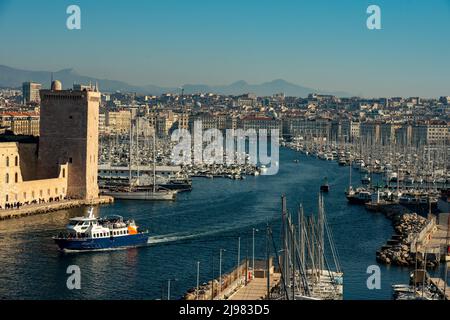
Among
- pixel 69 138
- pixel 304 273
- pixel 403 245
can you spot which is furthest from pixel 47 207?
pixel 304 273

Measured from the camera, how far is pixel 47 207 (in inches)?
530

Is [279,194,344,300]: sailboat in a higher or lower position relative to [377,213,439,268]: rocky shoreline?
higher

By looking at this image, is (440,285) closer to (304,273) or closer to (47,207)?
(304,273)

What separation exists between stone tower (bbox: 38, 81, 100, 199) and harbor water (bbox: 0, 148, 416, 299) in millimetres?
705

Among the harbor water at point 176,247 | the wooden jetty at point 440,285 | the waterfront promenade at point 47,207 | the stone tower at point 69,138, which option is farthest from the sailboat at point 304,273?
the stone tower at point 69,138

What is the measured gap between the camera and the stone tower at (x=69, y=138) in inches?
575

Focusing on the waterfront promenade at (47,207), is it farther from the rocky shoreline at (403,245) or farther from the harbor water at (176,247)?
the rocky shoreline at (403,245)

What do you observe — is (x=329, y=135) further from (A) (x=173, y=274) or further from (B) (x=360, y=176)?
(A) (x=173, y=274)

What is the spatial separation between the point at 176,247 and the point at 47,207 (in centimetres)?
384

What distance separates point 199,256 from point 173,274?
113cm

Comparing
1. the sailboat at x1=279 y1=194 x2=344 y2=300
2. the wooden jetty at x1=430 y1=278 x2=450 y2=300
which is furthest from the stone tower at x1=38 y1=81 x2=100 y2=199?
the wooden jetty at x1=430 y1=278 x2=450 y2=300

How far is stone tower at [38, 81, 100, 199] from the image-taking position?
14.6m

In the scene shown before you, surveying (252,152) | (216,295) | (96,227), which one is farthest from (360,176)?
(216,295)

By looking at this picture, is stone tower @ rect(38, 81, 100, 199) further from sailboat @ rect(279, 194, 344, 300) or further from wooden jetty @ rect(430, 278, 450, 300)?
wooden jetty @ rect(430, 278, 450, 300)
